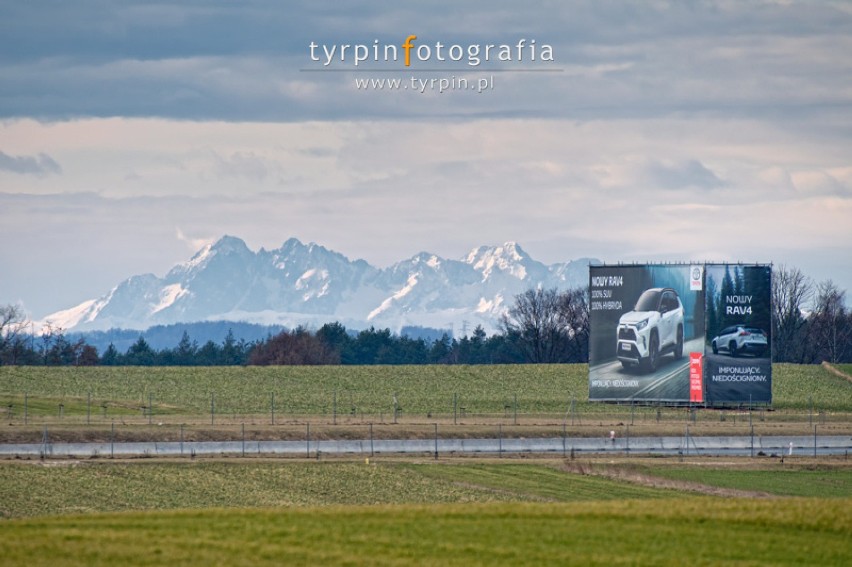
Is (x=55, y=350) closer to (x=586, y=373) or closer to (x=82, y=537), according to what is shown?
(x=586, y=373)

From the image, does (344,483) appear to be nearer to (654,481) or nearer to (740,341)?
(654,481)

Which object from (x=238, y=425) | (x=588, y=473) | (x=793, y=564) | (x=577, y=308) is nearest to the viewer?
(x=793, y=564)

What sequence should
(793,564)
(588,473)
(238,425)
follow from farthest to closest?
(238,425), (588,473), (793,564)

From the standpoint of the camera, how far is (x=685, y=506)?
36.7m

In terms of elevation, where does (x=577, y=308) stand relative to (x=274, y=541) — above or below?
above

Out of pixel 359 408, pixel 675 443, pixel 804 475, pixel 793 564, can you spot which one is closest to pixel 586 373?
pixel 359 408

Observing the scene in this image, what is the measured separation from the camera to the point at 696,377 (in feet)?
300

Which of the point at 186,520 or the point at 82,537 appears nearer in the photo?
the point at 82,537

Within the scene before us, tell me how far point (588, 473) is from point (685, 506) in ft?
88.0

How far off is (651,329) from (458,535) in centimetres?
6114

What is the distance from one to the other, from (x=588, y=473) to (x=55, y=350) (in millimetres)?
125206

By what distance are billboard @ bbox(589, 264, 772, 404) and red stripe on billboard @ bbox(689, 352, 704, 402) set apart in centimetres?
3

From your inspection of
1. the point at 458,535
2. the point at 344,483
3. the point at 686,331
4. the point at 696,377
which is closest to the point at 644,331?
the point at 686,331

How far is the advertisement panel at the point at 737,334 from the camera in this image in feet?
299
